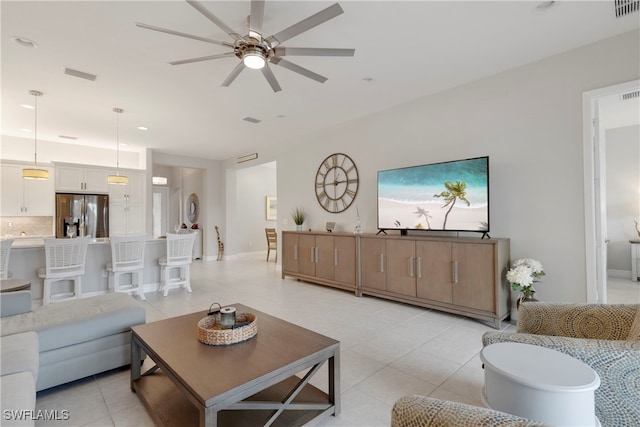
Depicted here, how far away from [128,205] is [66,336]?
5.88 meters

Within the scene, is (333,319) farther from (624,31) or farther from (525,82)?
(624,31)

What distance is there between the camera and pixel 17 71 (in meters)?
3.38

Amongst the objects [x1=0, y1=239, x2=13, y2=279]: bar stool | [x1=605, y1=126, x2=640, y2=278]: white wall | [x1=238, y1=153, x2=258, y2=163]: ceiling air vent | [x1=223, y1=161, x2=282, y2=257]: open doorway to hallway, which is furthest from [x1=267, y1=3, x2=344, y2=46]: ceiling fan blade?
[x1=223, y1=161, x2=282, y2=257]: open doorway to hallway

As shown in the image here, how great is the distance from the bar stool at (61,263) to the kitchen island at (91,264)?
0.16 meters

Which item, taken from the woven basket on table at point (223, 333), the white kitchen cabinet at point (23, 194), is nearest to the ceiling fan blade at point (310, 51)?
the woven basket on table at point (223, 333)

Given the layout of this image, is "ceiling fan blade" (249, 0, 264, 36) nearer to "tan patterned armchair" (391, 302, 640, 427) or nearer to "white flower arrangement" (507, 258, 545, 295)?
"tan patterned armchair" (391, 302, 640, 427)

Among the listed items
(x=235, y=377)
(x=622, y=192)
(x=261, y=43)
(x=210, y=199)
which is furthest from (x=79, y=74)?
(x=622, y=192)

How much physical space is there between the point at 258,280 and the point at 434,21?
496 cm

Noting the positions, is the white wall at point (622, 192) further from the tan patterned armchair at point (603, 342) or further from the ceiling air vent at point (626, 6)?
the tan patterned armchair at point (603, 342)

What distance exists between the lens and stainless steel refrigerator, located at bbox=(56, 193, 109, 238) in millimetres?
6160

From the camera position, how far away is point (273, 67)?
3.41 meters

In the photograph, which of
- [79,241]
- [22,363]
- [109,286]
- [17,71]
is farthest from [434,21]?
[109,286]

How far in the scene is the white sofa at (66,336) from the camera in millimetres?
1861

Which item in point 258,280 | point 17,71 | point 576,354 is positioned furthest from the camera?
point 258,280
